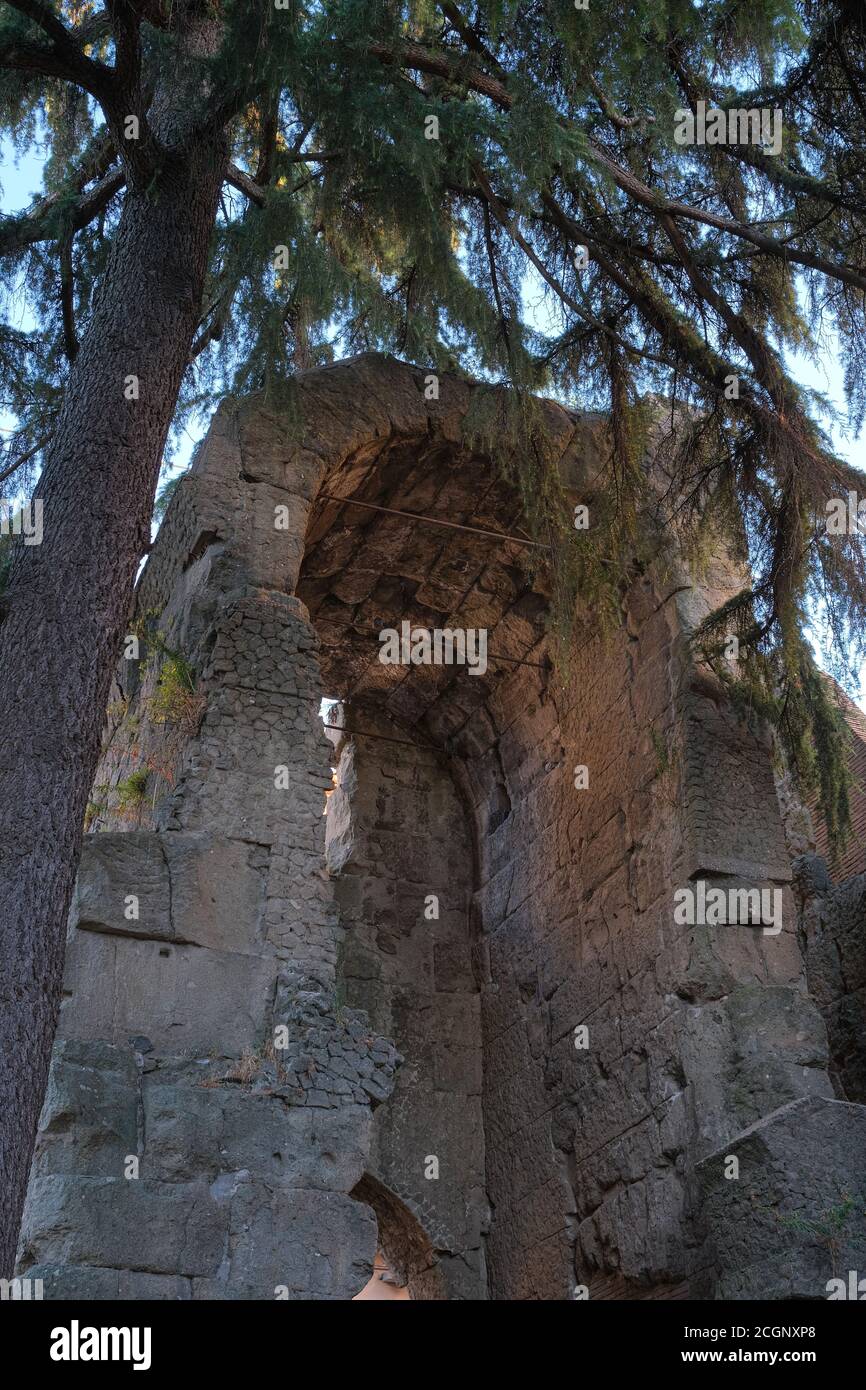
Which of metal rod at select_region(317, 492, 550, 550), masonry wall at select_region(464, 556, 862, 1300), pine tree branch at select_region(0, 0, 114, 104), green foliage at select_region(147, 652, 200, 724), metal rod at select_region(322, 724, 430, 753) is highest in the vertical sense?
pine tree branch at select_region(0, 0, 114, 104)

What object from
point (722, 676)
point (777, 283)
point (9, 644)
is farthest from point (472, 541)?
point (9, 644)

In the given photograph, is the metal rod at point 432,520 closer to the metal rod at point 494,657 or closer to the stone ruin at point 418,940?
the stone ruin at point 418,940

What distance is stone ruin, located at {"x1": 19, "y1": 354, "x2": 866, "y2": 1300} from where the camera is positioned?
618 centimetres

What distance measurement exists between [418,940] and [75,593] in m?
5.94

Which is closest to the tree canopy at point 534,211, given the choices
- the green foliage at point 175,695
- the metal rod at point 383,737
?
the green foliage at point 175,695

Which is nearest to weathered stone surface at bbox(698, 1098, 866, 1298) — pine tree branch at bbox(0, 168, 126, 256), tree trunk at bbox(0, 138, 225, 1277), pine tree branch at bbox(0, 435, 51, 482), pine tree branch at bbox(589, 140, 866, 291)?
tree trunk at bbox(0, 138, 225, 1277)

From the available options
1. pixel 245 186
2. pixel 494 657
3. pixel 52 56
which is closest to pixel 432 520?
pixel 494 657

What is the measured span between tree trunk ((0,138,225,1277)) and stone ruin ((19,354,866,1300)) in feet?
4.04

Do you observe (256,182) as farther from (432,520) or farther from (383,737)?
(383,737)

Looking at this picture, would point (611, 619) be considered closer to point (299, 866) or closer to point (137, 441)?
point (299, 866)

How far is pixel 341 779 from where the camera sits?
11.7 m

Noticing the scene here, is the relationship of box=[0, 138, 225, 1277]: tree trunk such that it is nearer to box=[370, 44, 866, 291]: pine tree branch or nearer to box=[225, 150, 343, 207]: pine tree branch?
box=[225, 150, 343, 207]: pine tree branch

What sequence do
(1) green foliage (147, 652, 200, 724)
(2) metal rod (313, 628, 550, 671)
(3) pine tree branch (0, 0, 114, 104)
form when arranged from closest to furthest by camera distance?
(3) pine tree branch (0, 0, 114, 104), (1) green foliage (147, 652, 200, 724), (2) metal rod (313, 628, 550, 671)

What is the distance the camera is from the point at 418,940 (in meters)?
10.9
